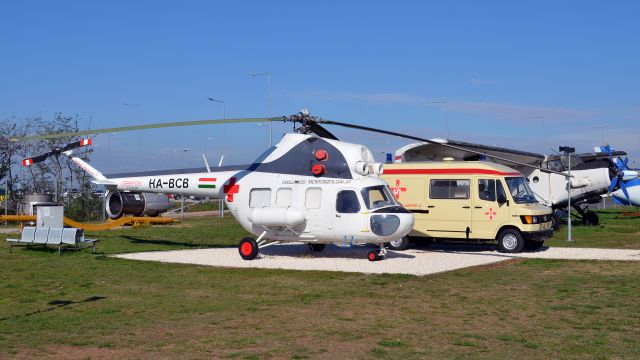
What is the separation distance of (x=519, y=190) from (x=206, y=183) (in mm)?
8672

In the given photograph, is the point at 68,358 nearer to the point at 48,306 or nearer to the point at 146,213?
the point at 48,306

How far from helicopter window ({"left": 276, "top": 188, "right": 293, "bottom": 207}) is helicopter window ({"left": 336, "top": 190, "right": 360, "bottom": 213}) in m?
1.38

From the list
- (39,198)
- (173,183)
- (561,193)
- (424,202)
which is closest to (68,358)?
(173,183)

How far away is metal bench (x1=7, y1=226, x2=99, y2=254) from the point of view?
63.3 ft

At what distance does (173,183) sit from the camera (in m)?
19.5

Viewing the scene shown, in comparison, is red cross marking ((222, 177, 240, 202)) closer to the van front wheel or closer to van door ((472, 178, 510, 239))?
van door ((472, 178, 510, 239))

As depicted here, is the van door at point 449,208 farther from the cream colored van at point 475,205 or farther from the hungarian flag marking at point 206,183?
the hungarian flag marking at point 206,183

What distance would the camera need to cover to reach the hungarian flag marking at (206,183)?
741 inches

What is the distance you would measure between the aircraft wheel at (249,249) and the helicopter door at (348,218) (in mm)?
2189

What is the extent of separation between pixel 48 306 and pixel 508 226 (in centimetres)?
1238

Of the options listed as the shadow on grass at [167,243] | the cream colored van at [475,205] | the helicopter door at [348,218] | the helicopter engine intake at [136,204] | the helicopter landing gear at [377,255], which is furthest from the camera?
the helicopter engine intake at [136,204]

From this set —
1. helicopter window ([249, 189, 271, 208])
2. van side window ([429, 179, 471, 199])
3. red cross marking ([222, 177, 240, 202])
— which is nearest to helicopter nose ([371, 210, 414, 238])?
helicopter window ([249, 189, 271, 208])

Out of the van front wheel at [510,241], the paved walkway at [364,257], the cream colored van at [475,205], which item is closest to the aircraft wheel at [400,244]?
the cream colored van at [475,205]

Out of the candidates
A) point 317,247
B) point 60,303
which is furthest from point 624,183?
point 60,303
